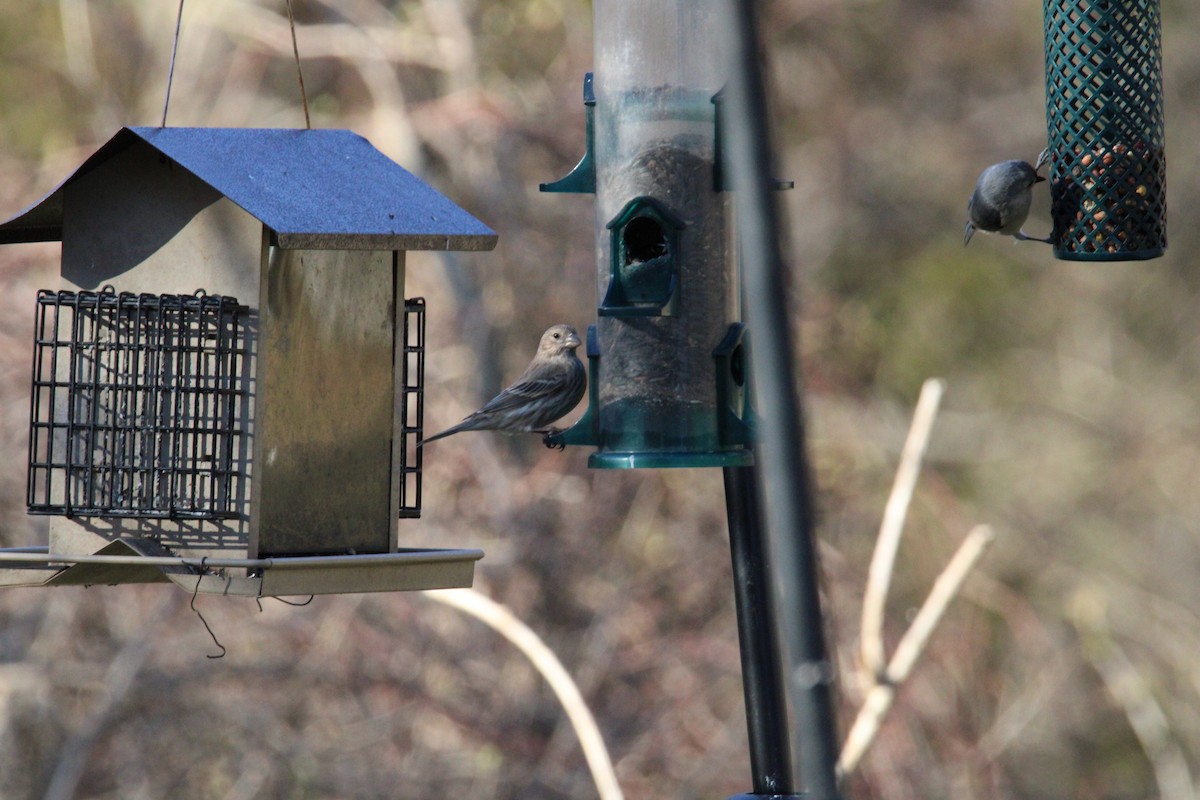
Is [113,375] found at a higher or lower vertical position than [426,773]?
higher

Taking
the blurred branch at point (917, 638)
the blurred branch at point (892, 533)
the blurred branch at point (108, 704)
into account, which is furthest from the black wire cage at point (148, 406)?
the blurred branch at point (108, 704)

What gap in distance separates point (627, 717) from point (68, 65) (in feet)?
19.4

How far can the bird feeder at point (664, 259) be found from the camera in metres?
5.10

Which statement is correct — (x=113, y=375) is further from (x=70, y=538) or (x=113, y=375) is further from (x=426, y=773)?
(x=426, y=773)

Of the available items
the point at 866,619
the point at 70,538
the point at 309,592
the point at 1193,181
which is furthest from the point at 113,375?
the point at 1193,181

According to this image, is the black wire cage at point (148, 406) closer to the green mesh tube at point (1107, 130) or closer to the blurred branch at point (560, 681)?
the green mesh tube at point (1107, 130)

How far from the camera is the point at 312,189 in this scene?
450 centimetres

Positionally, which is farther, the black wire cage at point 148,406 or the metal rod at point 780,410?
the black wire cage at point 148,406

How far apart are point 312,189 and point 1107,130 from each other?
2.80 m

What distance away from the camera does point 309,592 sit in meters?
4.20

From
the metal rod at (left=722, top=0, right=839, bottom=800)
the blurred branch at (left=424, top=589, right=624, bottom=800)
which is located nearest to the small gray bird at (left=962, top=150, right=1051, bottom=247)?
the blurred branch at (left=424, top=589, right=624, bottom=800)

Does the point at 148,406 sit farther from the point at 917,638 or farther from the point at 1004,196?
the point at 917,638

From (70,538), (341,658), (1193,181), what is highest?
(1193,181)

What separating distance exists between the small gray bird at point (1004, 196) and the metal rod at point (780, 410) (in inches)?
177
